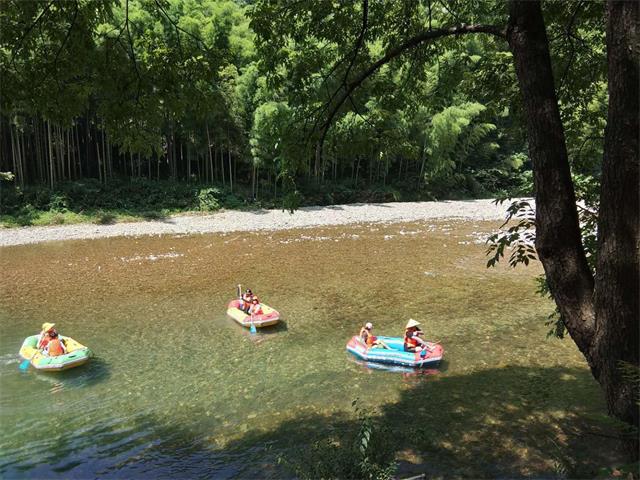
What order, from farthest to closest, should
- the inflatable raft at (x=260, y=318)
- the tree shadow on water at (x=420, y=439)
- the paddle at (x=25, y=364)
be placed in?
the inflatable raft at (x=260, y=318) < the paddle at (x=25, y=364) < the tree shadow on water at (x=420, y=439)

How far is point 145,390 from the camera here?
7.57 meters

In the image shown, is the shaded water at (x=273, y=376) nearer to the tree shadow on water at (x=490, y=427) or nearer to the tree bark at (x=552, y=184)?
the tree shadow on water at (x=490, y=427)

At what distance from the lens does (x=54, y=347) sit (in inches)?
326

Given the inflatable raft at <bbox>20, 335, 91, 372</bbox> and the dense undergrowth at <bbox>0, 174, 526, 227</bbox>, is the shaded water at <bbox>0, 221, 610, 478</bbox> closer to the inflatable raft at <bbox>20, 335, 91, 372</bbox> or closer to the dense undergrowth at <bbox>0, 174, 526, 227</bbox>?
the inflatable raft at <bbox>20, 335, 91, 372</bbox>

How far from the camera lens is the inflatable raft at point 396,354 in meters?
8.01

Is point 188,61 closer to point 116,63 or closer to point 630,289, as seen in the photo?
point 116,63

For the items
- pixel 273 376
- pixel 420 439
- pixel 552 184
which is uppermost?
pixel 552 184

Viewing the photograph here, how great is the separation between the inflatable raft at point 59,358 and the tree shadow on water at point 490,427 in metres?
3.82

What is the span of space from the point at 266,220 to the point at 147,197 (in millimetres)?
6581

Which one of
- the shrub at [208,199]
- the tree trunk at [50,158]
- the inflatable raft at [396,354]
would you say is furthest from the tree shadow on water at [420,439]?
the tree trunk at [50,158]

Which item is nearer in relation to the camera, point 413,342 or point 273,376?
point 273,376

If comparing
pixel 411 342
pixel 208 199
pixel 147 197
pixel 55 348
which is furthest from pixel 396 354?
pixel 147 197

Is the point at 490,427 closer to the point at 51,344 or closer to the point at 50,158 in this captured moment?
the point at 51,344

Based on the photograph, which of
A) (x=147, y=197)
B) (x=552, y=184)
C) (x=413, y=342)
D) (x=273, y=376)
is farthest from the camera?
(x=147, y=197)
